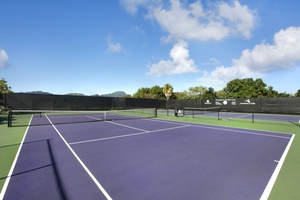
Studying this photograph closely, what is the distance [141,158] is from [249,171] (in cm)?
340

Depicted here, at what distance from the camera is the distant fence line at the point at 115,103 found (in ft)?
87.3

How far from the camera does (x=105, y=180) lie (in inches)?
189

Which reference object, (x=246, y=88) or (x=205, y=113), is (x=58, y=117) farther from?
(x=246, y=88)

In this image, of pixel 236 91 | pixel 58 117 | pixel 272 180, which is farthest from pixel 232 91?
pixel 272 180

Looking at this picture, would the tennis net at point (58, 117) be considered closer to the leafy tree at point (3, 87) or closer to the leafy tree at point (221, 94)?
the leafy tree at point (3, 87)

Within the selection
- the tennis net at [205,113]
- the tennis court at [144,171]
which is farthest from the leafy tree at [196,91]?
the tennis court at [144,171]

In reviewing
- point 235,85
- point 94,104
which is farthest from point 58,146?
point 235,85

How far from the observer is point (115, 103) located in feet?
126

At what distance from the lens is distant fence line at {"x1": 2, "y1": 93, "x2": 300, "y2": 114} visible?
26597 millimetres

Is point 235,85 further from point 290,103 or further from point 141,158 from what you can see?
point 141,158

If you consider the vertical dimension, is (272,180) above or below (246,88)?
below

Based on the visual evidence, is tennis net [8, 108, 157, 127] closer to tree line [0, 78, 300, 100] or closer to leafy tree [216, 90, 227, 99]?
tree line [0, 78, 300, 100]

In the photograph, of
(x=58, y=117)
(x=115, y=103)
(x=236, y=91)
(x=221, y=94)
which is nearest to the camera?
(x=58, y=117)

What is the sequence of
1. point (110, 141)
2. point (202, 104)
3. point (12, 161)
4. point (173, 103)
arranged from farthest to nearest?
1. point (173, 103)
2. point (202, 104)
3. point (110, 141)
4. point (12, 161)
